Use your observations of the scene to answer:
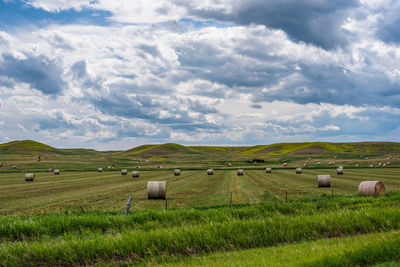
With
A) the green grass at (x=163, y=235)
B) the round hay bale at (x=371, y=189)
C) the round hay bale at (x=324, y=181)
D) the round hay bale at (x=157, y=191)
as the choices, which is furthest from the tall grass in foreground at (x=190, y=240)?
the round hay bale at (x=324, y=181)

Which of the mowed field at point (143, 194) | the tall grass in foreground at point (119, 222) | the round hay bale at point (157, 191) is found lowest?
the mowed field at point (143, 194)

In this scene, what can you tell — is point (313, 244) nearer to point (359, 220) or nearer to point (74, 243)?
point (359, 220)

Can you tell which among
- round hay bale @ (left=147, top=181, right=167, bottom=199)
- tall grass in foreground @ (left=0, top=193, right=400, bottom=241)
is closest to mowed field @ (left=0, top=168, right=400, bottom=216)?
round hay bale @ (left=147, top=181, right=167, bottom=199)

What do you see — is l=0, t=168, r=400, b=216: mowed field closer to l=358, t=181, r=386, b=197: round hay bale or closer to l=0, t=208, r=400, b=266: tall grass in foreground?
l=358, t=181, r=386, b=197: round hay bale

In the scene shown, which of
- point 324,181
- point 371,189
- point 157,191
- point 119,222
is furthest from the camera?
point 324,181

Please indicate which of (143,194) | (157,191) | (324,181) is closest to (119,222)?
(157,191)

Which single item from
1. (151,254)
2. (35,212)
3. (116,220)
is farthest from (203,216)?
(35,212)

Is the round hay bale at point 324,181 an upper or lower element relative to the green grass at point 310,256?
lower

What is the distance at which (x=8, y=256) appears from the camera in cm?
878

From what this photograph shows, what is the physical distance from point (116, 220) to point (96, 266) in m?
5.15

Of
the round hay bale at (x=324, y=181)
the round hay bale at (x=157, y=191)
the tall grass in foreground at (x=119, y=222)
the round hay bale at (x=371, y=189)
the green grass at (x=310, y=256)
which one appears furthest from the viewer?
the round hay bale at (x=324, y=181)

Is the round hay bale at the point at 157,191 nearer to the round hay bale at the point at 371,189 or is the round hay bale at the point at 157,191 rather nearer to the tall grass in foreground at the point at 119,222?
the tall grass in foreground at the point at 119,222

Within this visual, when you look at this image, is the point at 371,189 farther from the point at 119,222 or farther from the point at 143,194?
the point at 143,194

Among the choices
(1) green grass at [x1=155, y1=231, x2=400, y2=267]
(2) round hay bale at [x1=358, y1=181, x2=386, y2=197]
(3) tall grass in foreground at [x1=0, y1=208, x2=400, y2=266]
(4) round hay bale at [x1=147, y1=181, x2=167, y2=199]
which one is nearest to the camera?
(1) green grass at [x1=155, y1=231, x2=400, y2=267]
